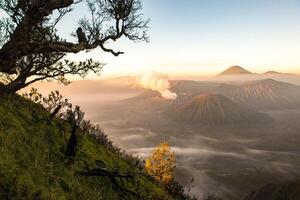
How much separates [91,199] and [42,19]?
298 inches

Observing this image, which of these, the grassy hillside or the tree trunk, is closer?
the grassy hillside

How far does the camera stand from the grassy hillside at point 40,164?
13.0 m

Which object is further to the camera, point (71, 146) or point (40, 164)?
point (71, 146)

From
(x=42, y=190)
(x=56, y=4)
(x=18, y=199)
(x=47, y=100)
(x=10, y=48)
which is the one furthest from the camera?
(x=47, y=100)

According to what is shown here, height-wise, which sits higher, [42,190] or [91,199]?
[42,190]

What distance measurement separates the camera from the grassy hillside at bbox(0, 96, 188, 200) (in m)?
13.0

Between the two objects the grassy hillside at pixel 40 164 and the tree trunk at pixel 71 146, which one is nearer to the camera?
the grassy hillside at pixel 40 164

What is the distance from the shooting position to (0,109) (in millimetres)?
18891

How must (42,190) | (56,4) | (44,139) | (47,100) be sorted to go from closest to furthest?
(42,190) → (56,4) → (44,139) → (47,100)

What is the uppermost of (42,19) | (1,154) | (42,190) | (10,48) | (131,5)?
(131,5)

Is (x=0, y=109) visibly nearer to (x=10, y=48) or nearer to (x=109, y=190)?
(x=10, y=48)

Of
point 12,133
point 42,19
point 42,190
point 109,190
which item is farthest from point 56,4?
point 109,190

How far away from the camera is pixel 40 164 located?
15477 mm

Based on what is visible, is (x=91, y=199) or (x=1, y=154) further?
(x=91, y=199)
